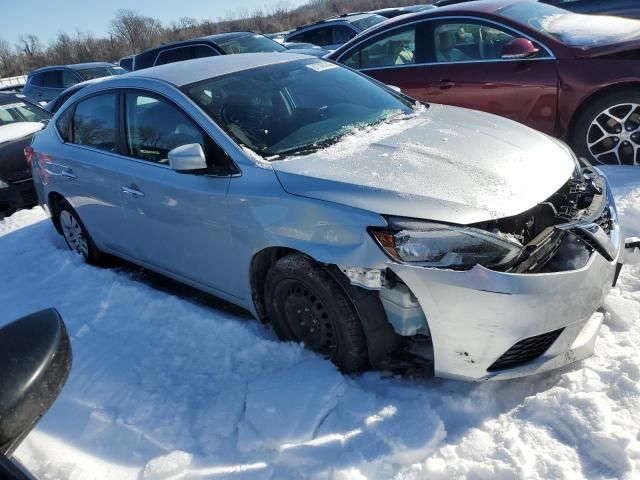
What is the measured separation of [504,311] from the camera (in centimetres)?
226

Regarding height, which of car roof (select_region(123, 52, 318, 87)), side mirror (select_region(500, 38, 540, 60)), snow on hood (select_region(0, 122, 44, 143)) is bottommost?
snow on hood (select_region(0, 122, 44, 143))

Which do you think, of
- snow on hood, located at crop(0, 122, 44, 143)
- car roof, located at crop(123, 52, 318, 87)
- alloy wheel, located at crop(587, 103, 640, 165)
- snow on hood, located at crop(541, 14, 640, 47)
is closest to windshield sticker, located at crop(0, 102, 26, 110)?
snow on hood, located at crop(0, 122, 44, 143)

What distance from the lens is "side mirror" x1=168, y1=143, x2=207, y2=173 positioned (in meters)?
2.89

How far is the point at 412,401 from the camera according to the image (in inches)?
100

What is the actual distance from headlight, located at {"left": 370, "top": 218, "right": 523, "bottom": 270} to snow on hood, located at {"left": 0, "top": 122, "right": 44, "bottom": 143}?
20.2ft

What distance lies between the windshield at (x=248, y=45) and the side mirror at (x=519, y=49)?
642cm

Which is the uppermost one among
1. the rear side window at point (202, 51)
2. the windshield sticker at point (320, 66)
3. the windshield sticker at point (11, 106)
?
the windshield sticker at point (320, 66)

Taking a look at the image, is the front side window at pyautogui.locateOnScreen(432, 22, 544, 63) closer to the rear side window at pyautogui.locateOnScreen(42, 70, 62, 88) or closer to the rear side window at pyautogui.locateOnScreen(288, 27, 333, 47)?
the rear side window at pyautogui.locateOnScreen(288, 27, 333, 47)

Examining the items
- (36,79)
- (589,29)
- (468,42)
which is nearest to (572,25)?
(589,29)

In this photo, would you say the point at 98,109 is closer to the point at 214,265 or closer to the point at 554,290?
the point at 214,265

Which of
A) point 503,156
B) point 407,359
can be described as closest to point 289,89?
point 503,156

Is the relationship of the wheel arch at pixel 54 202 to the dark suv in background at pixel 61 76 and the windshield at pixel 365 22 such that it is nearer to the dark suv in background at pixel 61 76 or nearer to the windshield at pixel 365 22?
the dark suv in background at pixel 61 76

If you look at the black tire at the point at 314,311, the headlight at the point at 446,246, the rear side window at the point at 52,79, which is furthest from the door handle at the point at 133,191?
the rear side window at the point at 52,79

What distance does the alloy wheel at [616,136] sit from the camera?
4.59 m
